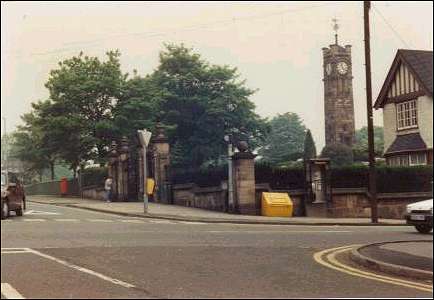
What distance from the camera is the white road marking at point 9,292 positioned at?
721 cm

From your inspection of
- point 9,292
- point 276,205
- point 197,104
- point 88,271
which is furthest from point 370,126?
point 197,104

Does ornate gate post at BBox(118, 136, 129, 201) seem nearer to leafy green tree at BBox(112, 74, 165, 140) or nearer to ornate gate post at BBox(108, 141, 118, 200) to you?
ornate gate post at BBox(108, 141, 118, 200)

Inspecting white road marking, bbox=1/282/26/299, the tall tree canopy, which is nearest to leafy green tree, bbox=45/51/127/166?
the tall tree canopy

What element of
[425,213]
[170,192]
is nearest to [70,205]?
[170,192]

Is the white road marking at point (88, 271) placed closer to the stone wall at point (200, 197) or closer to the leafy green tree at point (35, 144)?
the stone wall at point (200, 197)

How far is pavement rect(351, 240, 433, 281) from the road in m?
0.77

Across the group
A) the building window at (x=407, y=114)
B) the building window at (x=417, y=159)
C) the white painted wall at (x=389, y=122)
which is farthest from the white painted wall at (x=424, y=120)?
the white painted wall at (x=389, y=122)

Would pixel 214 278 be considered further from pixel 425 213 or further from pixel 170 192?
pixel 170 192

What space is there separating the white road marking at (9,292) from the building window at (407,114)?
1113 inches

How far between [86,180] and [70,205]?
14667 millimetres

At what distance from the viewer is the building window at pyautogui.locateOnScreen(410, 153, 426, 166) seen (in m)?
34.1

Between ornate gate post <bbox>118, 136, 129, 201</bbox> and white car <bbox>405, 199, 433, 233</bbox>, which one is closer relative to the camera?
white car <bbox>405, 199, 433, 233</bbox>

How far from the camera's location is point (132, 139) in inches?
1681

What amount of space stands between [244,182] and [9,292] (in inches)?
764
